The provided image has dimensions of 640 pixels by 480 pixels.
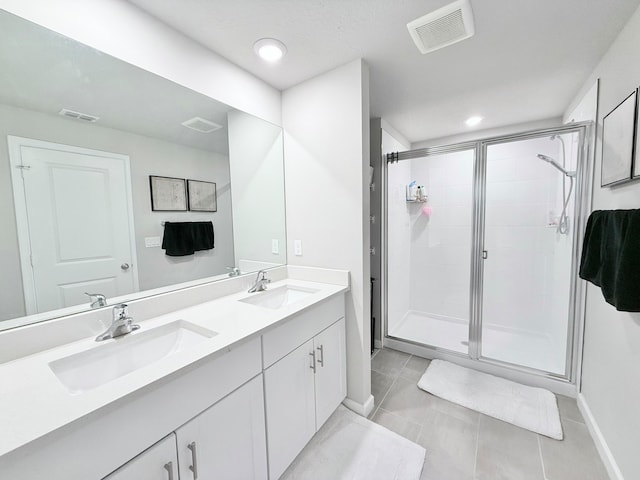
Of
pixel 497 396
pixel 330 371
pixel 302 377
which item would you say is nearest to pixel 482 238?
pixel 497 396

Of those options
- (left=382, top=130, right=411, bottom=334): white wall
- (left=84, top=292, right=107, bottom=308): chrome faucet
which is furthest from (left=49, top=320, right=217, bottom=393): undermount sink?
(left=382, top=130, right=411, bottom=334): white wall

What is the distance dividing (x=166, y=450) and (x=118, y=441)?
17 centimetres

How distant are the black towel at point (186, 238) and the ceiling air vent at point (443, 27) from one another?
1.63 metres

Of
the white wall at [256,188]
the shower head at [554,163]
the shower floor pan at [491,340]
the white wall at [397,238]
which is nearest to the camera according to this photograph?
the white wall at [256,188]

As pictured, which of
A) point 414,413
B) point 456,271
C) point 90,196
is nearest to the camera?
point 90,196

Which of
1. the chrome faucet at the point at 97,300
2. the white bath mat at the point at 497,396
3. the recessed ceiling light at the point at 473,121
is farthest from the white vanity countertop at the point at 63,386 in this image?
the recessed ceiling light at the point at 473,121

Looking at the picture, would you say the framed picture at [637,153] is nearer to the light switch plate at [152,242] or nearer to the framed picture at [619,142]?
the framed picture at [619,142]

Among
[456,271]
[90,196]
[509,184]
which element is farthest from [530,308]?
[90,196]

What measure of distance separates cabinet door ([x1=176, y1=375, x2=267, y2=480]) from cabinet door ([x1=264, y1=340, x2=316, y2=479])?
6 centimetres

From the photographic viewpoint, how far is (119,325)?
43.3 inches

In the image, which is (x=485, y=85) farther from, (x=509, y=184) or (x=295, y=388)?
(x=295, y=388)

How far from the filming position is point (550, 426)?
167 cm

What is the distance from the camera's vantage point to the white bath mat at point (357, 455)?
1377 millimetres

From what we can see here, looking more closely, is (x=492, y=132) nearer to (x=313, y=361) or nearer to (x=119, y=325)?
(x=313, y=361)
